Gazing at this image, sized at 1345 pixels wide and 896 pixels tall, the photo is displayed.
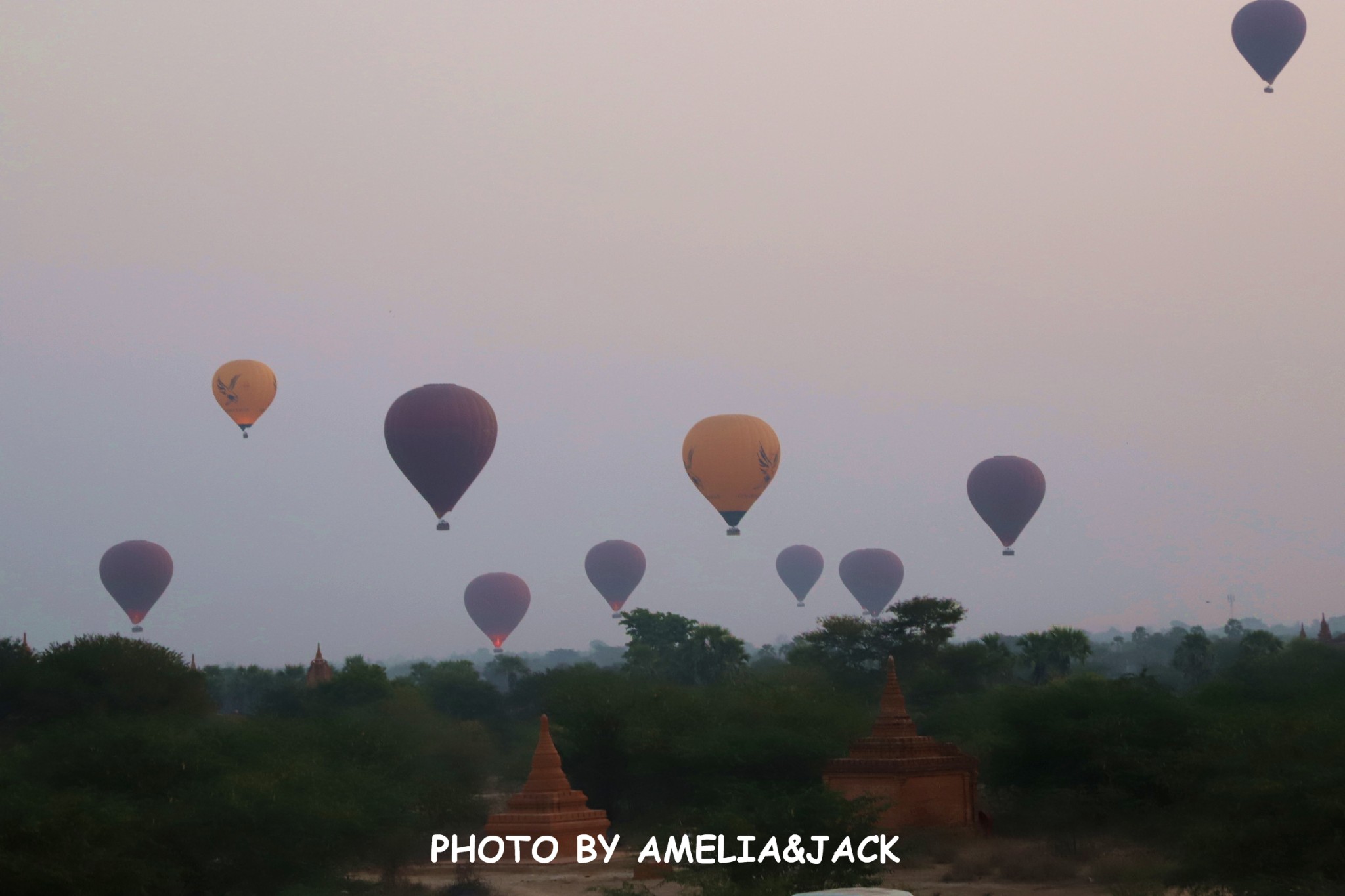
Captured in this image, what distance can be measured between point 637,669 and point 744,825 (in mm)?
54622

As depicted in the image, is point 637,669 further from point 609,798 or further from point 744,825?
point 744,825

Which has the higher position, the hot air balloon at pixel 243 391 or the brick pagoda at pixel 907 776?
the hot air balloon at pixel 243 391

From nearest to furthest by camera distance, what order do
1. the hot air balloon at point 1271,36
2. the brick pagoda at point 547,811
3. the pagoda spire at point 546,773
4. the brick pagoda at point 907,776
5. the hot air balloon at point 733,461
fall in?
1. the brick pagoda at point 547,811
2. the pagoda spire at point 546,773
3. the brick pagoda at point 907,776
4. the hot air balloon at point 1271,36
5. the hot air balloon at point 733,461

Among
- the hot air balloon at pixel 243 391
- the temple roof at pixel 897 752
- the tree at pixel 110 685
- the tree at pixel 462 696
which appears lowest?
the temple roof at pixel 897 752

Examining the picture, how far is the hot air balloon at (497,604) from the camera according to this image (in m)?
80.8

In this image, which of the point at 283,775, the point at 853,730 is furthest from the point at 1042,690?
the point at 283,775

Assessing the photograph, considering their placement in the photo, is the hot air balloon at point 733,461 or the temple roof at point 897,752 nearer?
the temple roof at point 897,752

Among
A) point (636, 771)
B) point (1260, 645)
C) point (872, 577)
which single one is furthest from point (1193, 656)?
point (636, 771)

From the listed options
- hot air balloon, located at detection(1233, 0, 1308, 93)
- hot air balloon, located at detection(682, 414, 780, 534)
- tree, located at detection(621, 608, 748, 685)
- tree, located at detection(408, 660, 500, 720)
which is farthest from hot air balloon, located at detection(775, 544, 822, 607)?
hot air balloon, located at detection(1233, 0, 1308, 93)

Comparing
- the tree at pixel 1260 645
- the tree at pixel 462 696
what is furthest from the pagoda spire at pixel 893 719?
the tree at pixel 1260 645

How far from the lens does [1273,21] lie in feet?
146

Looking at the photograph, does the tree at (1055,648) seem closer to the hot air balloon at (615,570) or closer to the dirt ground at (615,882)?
the hot air balloon at (615,570)

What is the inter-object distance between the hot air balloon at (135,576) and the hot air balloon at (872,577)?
32587 millimetres

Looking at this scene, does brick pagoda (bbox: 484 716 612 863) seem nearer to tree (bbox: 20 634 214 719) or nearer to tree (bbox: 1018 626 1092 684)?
tree (bbox: 20 634 214 719)
